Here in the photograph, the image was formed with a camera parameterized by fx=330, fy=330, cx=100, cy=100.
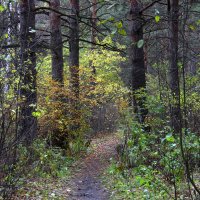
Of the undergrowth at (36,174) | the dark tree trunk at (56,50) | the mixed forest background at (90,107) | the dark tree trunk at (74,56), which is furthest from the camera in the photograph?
the dark tree trunk at (56,50)

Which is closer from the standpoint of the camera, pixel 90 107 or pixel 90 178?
pixel 90 178

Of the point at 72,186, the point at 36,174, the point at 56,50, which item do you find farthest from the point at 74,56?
the point at 72,186

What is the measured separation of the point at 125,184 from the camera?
25.5 ft

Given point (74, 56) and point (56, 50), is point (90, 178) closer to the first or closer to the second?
point (56, 50)

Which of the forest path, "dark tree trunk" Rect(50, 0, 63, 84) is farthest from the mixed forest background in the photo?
the forest path

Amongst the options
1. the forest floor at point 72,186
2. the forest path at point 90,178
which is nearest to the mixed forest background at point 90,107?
the forest floor at point 72,186

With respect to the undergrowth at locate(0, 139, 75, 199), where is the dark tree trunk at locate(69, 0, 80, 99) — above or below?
above

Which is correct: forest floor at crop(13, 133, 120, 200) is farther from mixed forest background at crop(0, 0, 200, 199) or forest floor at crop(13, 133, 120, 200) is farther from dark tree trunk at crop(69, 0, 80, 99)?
dark tree trunk at crop(69, 0, 80, 99)

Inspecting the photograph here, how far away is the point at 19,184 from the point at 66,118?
506 centimetres

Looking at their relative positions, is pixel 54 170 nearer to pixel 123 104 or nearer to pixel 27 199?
pixel 27 199

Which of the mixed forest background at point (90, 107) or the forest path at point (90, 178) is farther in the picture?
the forest path at point (90, 178)

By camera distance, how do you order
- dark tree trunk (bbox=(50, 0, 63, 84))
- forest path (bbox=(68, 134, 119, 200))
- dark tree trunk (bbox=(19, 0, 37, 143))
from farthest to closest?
dark tree trunk (bbox=(50, 0, 63, 84))
forest path (bbox=(68, 134, 119, 200))
dark tree trunk (bbox=(19, 0, 37, 143))

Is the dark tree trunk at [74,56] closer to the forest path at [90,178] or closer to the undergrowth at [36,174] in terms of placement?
the forest path at [90,178]

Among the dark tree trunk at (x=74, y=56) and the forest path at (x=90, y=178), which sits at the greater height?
the dark tree trunk at (x=74, y=56)
